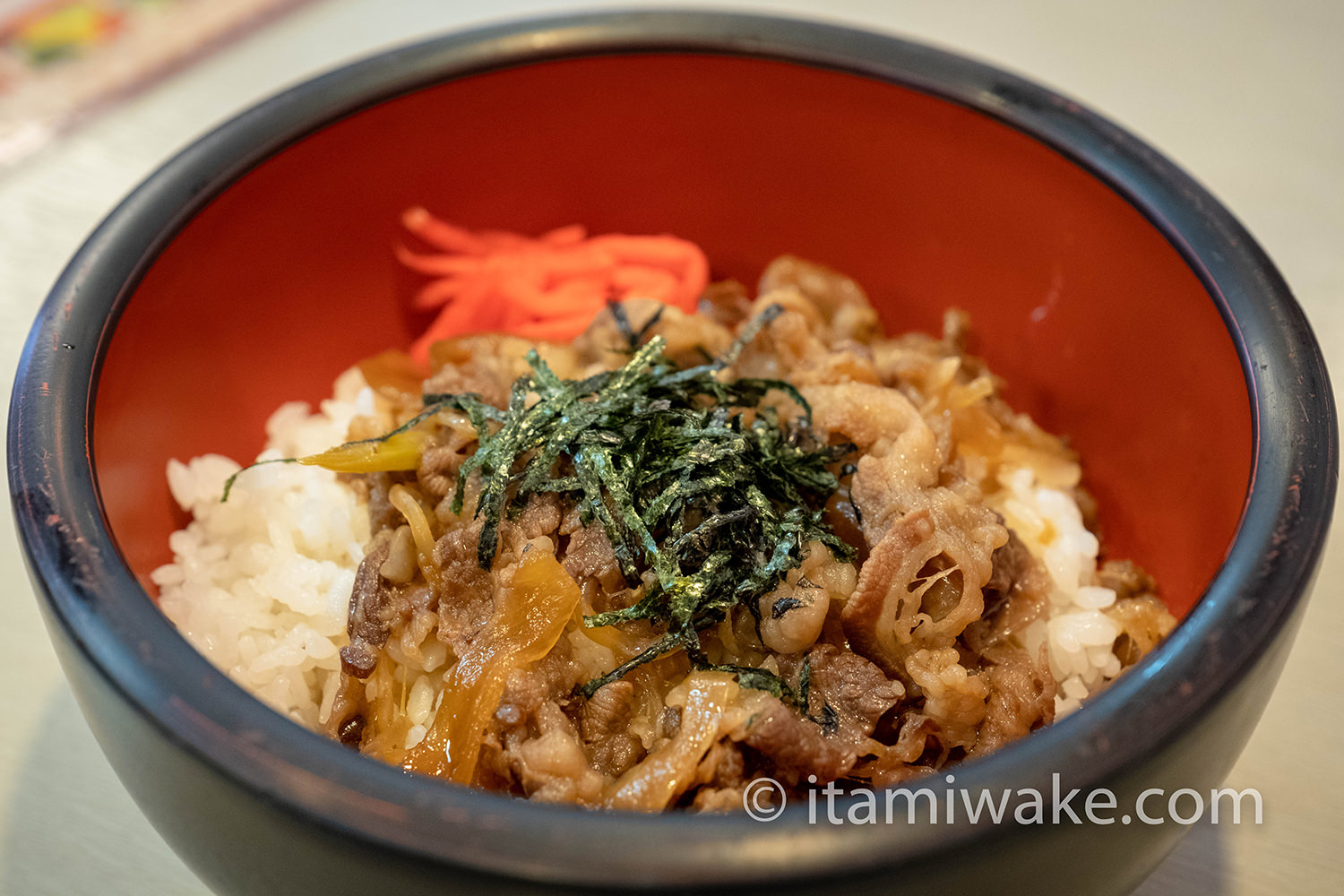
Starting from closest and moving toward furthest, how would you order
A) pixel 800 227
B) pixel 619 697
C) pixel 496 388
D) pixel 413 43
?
pixel 619 697 < pixel 496 388 < pixel 413 43 < pixel 800 227

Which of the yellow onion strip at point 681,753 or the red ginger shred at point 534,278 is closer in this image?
the yellow onion strip at point 681,753

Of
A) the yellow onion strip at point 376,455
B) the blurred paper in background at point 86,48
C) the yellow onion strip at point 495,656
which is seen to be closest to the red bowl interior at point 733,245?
the yellow onion strip at point 376,455

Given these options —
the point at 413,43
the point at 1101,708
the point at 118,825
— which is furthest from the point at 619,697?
the point at 413,43

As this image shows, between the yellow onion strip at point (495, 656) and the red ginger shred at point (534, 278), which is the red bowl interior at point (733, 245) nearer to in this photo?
the red ginger shred at point (534, 278)

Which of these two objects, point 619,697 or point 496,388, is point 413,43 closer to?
point 496,388

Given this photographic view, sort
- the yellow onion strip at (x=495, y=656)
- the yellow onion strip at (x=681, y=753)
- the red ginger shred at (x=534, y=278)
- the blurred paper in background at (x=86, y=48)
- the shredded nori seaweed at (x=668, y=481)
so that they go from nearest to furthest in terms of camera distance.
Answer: the yellow onion strip at (x=681, y=753)
the yellow onion strip at (x=495, y=656)
the shredded nori seaweed at (x=668, y=481)
the red ginger shred at (x=534, y=278)
the blurred paper in background at (x=86, y=48)

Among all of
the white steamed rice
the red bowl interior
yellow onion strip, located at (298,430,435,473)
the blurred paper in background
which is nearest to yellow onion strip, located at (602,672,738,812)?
the white steamed rice
